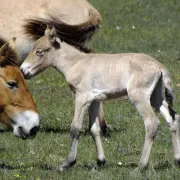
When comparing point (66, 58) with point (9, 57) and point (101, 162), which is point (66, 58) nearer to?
point (9, 57)

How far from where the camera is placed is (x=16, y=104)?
695cm

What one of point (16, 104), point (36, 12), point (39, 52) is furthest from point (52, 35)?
point (36, 12)

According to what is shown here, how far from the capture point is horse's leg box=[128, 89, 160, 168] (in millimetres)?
6914

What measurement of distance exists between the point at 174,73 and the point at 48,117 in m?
3.77

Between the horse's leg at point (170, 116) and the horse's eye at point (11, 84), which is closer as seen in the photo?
the horse's eye at point (11, 84)

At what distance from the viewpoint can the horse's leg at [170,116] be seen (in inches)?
285

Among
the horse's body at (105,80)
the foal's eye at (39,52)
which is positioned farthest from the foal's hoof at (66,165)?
the foal's eye at (39,52)

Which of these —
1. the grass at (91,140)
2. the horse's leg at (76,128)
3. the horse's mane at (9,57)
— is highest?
the horse's mane at (9,57)

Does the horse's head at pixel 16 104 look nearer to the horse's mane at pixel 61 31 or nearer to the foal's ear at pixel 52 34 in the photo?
the foal's ear at pixel 52 34

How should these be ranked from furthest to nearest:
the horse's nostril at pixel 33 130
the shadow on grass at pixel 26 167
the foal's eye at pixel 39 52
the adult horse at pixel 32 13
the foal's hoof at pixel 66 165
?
the adult horse at pixel 32 13
the foal's eye at pixel 39 52
the shadow on grass at pixel 26 167
the foal's hoof at pixel 66 165
the horse's nostril at pixel 33 130

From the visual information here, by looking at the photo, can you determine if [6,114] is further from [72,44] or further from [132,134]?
[132,134]

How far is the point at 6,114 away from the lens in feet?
22.8

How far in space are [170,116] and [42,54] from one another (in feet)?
5.08

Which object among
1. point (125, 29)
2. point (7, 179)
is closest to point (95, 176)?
point (7, 179)
